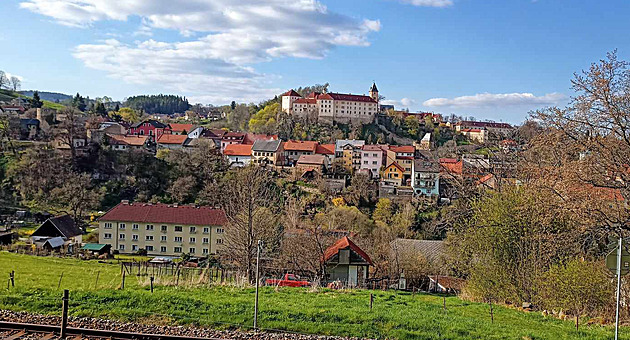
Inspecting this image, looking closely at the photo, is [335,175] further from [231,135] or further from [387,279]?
[387,279]

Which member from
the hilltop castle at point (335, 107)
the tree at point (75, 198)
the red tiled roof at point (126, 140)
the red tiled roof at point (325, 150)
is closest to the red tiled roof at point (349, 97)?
the hilltop castle at point (335, 107)

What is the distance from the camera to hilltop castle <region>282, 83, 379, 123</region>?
98750 millimetres

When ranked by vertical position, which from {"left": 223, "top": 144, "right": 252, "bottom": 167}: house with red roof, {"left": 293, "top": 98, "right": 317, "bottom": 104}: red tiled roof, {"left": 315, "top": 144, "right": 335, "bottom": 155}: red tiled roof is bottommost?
{"left": 223, "top": 144, "right": 252, "bottom": 167}: house with red roof

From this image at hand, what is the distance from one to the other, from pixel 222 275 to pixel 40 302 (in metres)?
5.66

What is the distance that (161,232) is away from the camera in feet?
129

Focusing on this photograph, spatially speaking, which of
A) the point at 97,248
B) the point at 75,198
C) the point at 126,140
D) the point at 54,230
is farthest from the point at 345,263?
the point at 126,140

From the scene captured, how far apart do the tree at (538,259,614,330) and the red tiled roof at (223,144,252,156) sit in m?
63.5

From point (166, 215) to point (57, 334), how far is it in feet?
109

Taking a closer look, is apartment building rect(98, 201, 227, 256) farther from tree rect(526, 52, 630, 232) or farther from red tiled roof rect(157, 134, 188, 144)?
red tiled roof rect(157, 134, 188, 144)

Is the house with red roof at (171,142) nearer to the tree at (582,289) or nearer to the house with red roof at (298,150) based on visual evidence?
the house with red roof at (298,150)

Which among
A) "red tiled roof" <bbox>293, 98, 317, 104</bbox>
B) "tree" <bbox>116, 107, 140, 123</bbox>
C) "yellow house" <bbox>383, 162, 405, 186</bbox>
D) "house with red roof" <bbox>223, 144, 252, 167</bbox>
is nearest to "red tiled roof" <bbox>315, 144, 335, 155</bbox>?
"yellow house" <bbox>383, 162, 405, 186</bbox>

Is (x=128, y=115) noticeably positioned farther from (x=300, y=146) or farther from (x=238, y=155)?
(x=300, y=146)

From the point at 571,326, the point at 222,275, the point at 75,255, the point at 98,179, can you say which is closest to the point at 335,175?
the point at 98,179

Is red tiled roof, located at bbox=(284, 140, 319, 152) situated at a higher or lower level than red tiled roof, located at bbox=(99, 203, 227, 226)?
higher
